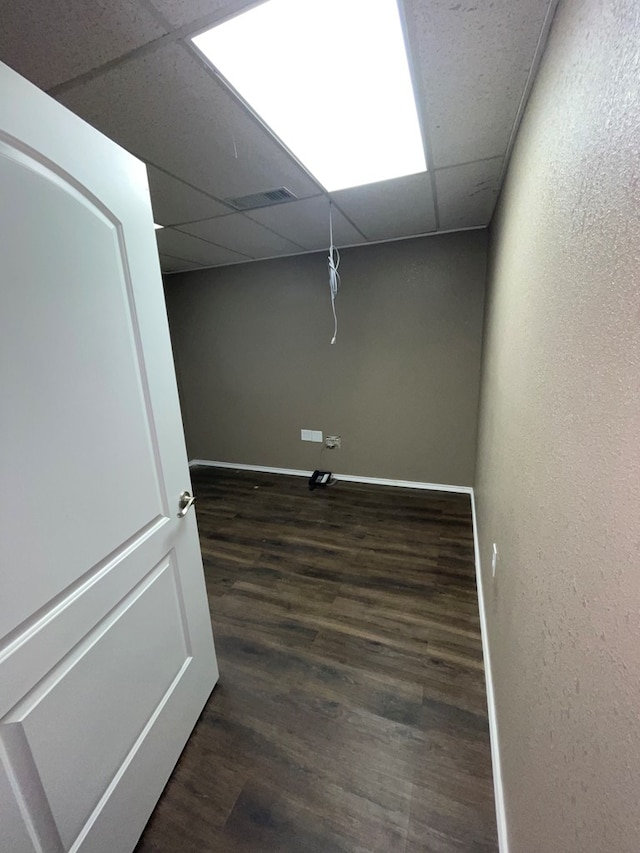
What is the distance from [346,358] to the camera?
3473mm

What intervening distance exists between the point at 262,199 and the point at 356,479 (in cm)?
268

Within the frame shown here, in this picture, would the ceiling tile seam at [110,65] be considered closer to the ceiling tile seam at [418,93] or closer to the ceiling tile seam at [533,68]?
the ceiling tile seam at [418,93]

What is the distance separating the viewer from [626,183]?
0.50m

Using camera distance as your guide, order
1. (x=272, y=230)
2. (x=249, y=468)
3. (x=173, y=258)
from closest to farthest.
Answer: (x=272, y=230), (x=173, y=258), (x=249, y=468)

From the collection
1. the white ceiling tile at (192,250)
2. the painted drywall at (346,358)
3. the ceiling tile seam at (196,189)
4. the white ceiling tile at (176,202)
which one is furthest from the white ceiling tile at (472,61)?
the white ceiling tile at (192,250)

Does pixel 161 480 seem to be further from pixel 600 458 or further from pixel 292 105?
pixel 292 105

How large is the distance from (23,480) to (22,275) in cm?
46

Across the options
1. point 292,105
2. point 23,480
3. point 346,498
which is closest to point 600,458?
point 23,480

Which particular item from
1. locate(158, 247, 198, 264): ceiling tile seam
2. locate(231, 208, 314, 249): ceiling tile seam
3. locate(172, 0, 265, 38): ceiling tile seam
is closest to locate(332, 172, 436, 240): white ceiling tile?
locate(231, 208, 314, 249): ceiling tile seam

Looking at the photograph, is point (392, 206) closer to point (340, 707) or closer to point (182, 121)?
point (182, 121)

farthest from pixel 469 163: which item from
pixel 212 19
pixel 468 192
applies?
pixel 212 19

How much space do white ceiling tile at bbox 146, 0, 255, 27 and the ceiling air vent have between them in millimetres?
A: 1019

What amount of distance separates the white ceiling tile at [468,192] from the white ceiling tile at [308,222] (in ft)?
2.18

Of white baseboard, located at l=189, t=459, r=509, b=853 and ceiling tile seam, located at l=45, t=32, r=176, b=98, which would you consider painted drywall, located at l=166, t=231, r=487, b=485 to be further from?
ceiling tile seam, located at l=45, t=32, r=176, b=98
